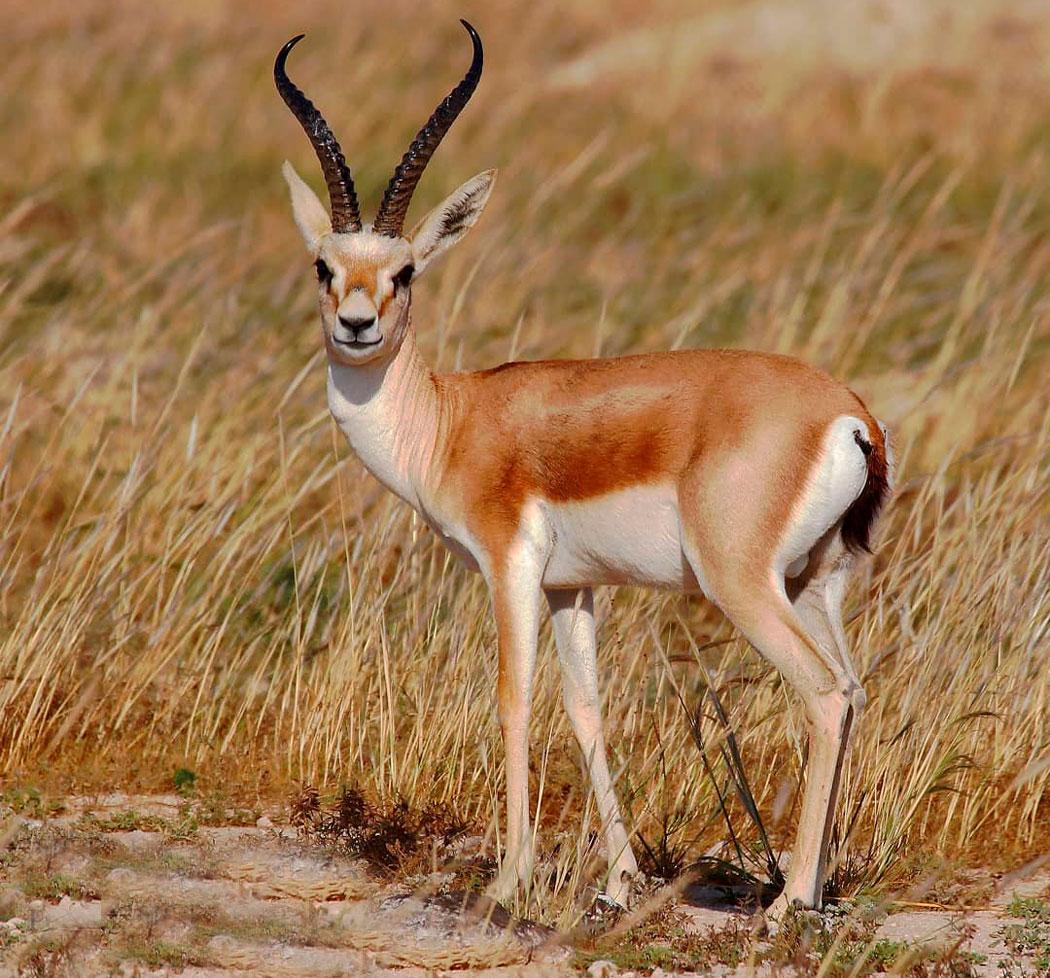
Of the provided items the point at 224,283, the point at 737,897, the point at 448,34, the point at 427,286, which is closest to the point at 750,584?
the point at 737,897

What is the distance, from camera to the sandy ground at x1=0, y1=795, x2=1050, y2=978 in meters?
4.95

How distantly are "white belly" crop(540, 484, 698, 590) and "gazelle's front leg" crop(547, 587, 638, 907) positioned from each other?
0.40m

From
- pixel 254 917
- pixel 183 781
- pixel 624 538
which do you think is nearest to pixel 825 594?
pixel 624 538

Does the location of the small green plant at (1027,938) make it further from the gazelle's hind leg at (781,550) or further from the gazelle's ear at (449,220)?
the gazelle's ear at (449,220)

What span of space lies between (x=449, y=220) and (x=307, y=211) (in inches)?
20.4

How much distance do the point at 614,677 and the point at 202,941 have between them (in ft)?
6.64

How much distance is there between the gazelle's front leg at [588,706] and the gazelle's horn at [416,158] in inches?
55.4

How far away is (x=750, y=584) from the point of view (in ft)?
17.0

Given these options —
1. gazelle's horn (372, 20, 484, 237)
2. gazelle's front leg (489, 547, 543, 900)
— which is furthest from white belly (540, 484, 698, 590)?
Result: gazelle's horn (372, 20, 484, 237)

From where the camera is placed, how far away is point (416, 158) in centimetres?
574

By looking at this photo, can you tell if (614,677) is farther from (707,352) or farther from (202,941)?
(202,941)

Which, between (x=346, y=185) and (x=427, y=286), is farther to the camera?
(x=427, y=286)

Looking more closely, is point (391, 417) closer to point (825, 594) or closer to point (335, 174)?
point (335, 174)

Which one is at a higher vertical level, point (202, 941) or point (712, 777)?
point (712, 777)
